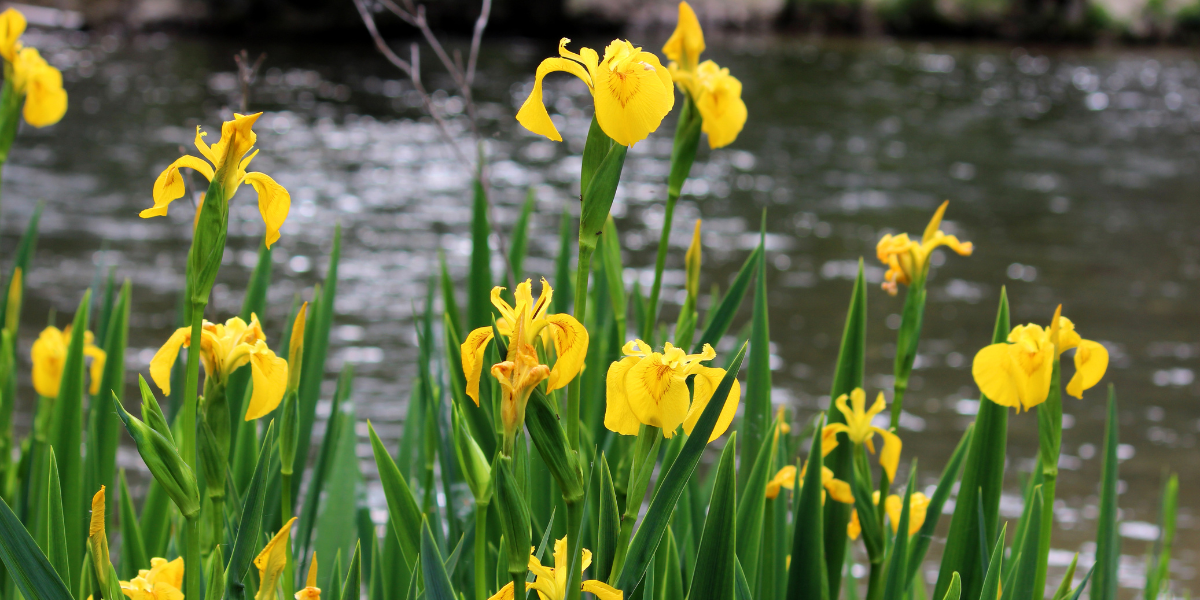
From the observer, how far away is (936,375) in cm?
398

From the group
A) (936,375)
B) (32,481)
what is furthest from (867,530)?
(936,375)

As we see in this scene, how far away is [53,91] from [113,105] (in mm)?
9118

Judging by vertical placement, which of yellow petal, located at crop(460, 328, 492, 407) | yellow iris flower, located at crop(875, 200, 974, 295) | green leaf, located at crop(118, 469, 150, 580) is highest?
yellow iris flower, located at crop(875, 200, 974, 295)

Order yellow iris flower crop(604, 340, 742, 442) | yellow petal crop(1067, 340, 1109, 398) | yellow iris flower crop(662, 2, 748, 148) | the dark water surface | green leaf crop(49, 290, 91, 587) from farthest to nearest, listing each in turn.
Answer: the dark water surface < green leaf crop(49, 290, 91, 587) < yellow iris flower crop(662, 2, 748, 148) < yellow petal crop(1067, 340, 1109, 398) < yellow iris flower crop(604, 340, 742, 442)

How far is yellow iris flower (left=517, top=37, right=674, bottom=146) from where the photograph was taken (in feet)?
1.77

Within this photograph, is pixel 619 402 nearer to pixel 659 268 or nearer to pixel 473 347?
pixel 473 347

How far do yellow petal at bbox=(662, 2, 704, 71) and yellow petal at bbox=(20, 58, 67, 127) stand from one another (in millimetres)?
655

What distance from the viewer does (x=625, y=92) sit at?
0.54 metres

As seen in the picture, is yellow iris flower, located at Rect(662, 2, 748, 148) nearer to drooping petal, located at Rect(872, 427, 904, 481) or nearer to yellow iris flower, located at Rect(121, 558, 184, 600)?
drooping petal, located at Rect(872, 427, 904, 481)

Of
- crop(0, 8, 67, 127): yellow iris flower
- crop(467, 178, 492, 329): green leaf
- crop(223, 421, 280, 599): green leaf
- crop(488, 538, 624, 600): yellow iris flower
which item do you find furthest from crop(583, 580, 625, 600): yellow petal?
crop(0, 8, 67, 127): yellow iris flower

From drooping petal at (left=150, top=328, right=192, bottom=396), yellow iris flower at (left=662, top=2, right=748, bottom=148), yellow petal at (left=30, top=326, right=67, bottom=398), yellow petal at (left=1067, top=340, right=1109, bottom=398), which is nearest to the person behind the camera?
drooping petal at (left=150, top=328, right=192, bottom=396)

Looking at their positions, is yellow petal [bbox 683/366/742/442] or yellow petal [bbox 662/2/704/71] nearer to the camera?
yellow petal [bbox 683/366/742/442]

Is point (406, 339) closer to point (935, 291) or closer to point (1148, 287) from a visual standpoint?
point (935, 291)

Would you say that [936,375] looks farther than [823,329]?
No
